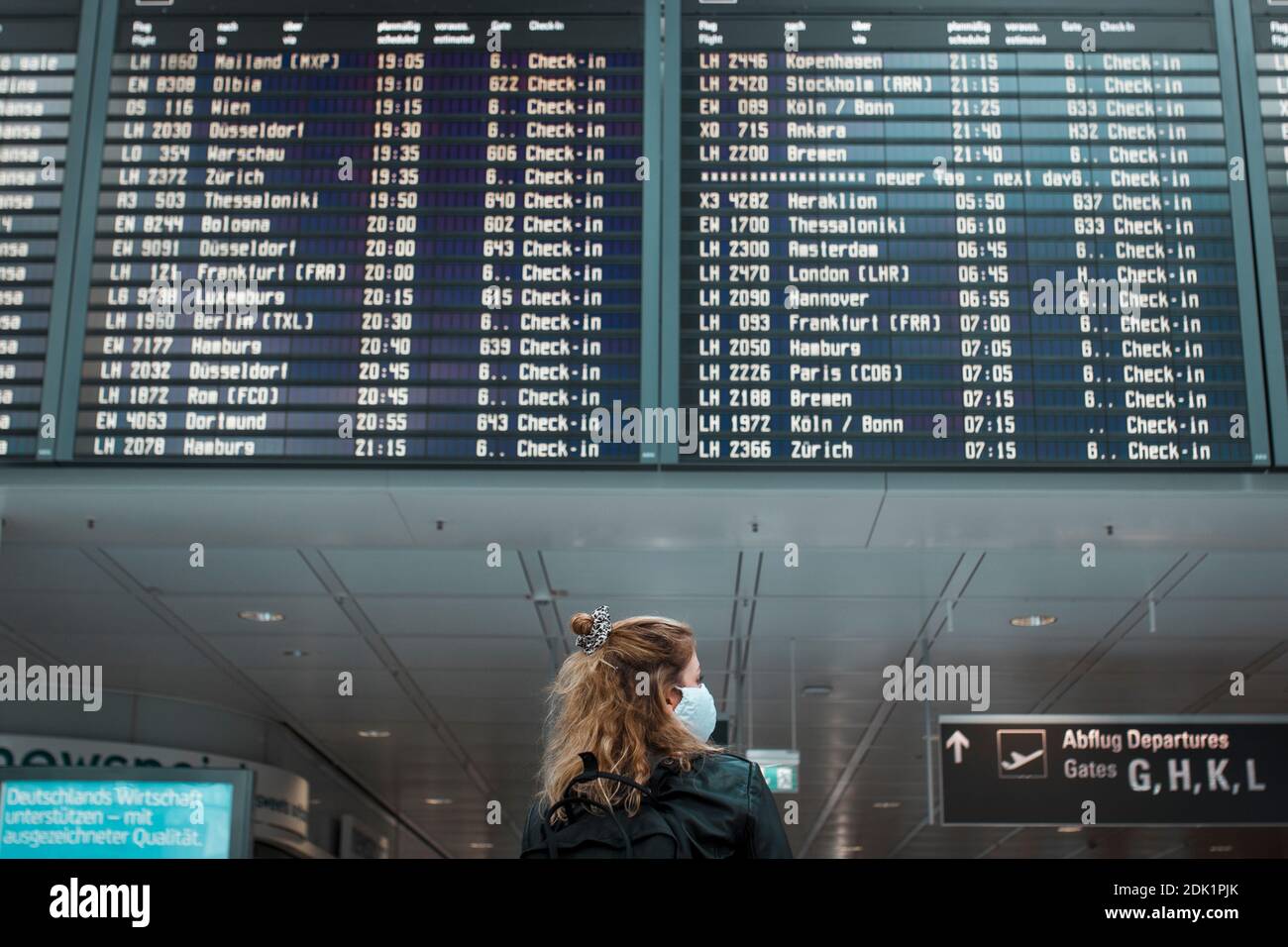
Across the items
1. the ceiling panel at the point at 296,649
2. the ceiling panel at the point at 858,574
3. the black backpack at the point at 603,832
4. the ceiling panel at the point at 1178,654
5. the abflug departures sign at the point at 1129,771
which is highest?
the ceiling panel at the point at 858,574

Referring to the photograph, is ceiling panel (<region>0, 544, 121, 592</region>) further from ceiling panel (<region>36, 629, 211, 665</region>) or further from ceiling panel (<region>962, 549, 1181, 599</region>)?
ceiling panel (<region>962, 549, 1181, 599</region>)

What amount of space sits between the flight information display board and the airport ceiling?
0.41 metres

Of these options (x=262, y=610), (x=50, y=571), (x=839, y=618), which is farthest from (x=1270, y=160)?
(x=50, y=571)

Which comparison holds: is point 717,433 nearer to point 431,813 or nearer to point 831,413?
point 831,413

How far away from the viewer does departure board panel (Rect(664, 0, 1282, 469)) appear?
5.06 meters

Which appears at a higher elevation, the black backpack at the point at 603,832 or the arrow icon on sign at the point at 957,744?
the arrow icon on sign at the point at 957,744

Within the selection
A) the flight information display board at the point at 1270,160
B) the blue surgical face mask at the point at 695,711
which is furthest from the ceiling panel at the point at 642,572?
the blue surgical face mask at the point at 695,711

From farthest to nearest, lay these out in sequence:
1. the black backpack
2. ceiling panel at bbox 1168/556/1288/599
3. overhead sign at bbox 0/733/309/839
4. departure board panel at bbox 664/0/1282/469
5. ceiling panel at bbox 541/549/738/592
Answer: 1. overhead sign at bbox 0/733/309/839
2. ceiling panel at bbox 541/549/738/592
3. ceiling panel at bbox 1168/556/1288/599
4. departure board panel at bbox 664/0/1282/469
5. the black backpack

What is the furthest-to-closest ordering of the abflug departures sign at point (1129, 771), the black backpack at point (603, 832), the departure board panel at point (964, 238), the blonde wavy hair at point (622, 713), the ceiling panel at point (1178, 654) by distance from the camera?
the ceiling panel at point (1178, 654) → the abflug departures sign at point (1129, 771) → the departure board panel at point (964, 238) → the blonde wavy hair at point (622, 713) → the black backpack at point (603, 832)

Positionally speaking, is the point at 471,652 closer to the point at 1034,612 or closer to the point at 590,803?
the point at 1034,612

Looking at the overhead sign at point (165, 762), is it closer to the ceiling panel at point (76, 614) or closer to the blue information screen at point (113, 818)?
the blue information screen at point (113, 818)

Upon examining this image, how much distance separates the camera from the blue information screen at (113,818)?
664cm

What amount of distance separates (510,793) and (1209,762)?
7539 mm

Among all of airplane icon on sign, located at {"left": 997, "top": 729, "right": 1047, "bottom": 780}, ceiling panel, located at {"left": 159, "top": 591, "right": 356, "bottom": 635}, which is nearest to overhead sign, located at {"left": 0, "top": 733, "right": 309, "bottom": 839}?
ceiling panel, located at {"left": 159, "top": 591, "right": 356, "bottom": 635}
